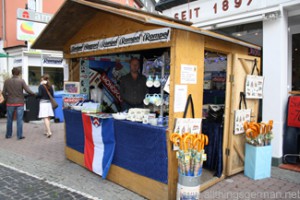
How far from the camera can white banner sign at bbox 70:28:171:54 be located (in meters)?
3.50

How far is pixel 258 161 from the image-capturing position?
14.5 ft

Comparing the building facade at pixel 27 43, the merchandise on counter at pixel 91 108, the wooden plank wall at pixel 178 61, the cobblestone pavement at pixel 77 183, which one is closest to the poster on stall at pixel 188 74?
the wooden plank wall at pixel 178 61

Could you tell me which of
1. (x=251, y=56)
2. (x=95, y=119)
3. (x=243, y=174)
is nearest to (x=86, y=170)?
(x=95, y=119)

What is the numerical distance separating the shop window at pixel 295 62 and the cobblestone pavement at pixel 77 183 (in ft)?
6.82

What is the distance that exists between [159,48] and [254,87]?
1.93 meters

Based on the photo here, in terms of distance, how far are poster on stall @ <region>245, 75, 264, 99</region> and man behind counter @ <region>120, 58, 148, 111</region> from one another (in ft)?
5.77

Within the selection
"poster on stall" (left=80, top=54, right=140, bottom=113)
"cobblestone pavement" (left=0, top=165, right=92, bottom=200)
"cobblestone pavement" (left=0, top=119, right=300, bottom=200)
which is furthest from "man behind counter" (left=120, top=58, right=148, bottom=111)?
"cobblestone pavement" (left=0, top=165, right=92, bottom=200)

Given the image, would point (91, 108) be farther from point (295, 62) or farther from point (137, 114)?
point (295, 62)

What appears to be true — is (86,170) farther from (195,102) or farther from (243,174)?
(243,174)

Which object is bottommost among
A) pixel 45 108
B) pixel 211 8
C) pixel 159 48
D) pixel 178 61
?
pixel 45 108

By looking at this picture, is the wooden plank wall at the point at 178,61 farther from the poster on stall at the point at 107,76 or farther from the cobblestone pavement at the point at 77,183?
the poster on stall at the point at 107,76

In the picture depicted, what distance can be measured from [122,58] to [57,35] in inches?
52.5

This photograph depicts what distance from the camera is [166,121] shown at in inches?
143

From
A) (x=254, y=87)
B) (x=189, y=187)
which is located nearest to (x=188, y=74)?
(x=189, y=187)
